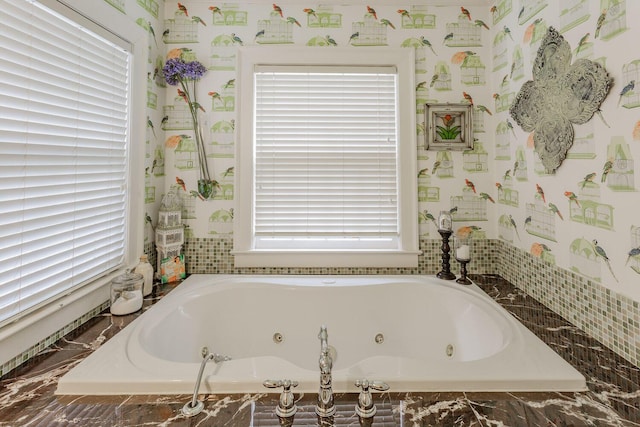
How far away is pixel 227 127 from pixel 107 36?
733mm

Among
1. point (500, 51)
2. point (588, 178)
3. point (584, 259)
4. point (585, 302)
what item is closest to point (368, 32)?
point (500, 51)

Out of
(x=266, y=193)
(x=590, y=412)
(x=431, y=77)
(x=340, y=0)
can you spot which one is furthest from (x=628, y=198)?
(x=340, y=0)

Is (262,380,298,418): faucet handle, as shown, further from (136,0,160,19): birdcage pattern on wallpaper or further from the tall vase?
(136,0,160,19): birdcage pattern on wallpaper

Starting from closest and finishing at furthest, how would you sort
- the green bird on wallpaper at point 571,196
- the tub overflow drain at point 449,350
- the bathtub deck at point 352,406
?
the bathtub deck at point 352,406 < the green bird on wallpaper at point 571,196 < the tub overflow drain at point 449,350

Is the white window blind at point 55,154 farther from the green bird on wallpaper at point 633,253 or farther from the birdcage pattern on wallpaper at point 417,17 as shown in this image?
the green bird on wallpaper at point 633,253

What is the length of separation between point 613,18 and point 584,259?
912 millimetres

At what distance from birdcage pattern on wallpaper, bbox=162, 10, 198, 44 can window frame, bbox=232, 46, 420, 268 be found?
35 centimetres

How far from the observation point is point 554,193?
4.70 ft

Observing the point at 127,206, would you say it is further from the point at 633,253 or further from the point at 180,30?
the point at 633,253

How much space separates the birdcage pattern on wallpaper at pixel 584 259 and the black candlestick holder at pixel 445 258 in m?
0.60

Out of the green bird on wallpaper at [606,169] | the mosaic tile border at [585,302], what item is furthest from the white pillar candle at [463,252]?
the green bird on wallpaper at [606,169]

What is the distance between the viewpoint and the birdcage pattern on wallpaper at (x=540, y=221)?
1453 mm

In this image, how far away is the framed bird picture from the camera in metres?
1.96

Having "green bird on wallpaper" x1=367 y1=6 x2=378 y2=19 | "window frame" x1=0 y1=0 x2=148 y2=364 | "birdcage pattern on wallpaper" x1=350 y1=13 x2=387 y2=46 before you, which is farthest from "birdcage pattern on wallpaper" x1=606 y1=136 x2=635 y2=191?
"window frame" x1=0 y1=0 x2=148 y2=364
